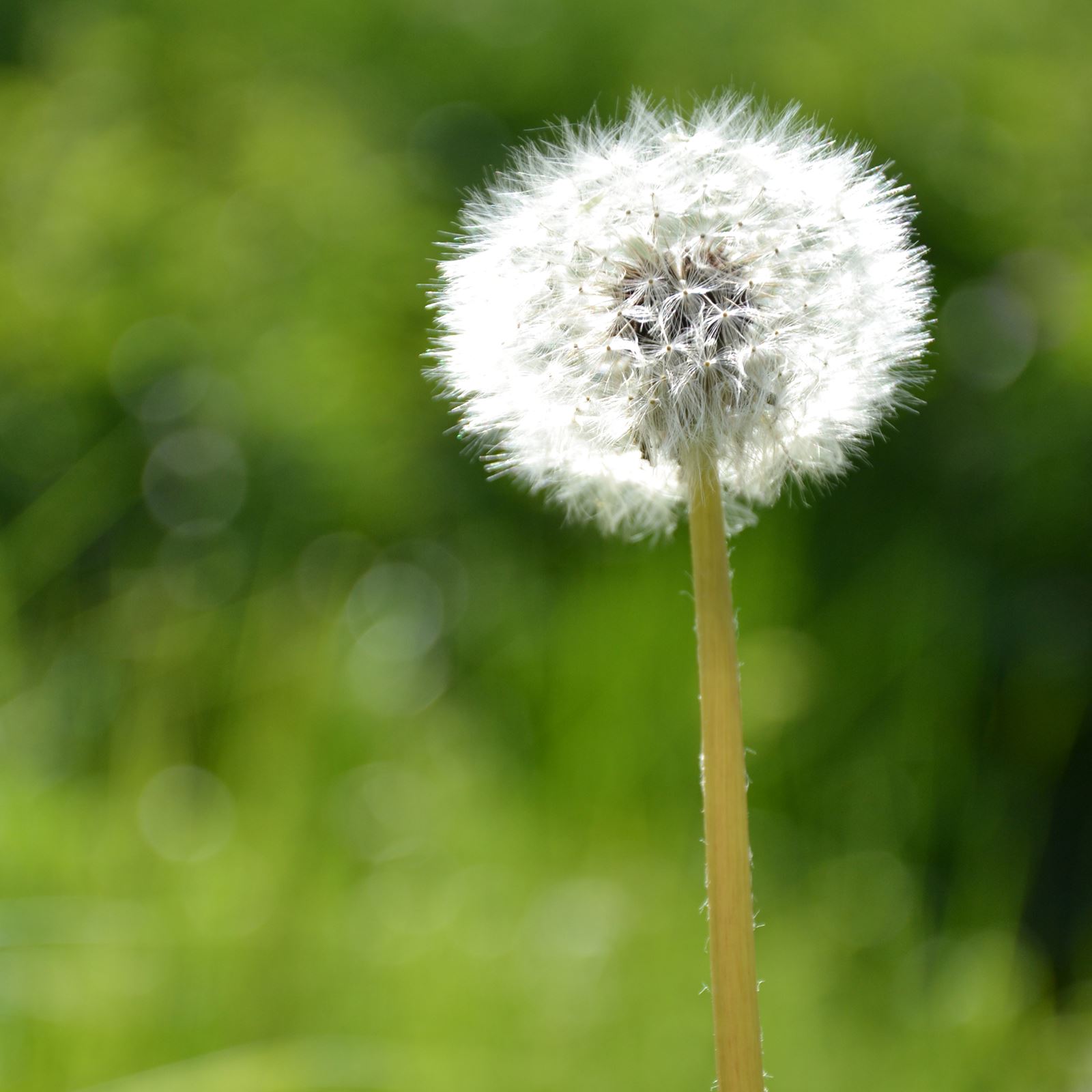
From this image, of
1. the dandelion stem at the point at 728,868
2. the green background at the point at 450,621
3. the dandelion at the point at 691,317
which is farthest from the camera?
the green background at the point at 450,621

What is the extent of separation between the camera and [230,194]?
404 cm

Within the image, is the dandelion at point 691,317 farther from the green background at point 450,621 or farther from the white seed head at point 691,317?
the green background at point 450,621

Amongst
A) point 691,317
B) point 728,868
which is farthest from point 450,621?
point 728,868

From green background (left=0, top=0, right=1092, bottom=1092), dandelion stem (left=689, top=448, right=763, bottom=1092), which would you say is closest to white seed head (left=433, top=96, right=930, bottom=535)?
dandelion stem (left=689, top=448, right=763, bottom=1092)

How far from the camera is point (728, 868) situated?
0.46 m

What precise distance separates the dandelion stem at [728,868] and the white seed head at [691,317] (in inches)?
6.5

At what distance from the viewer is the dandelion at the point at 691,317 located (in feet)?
2.20

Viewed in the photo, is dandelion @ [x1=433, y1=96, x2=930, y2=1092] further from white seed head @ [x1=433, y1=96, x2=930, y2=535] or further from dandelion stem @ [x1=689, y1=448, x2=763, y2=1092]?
dandelion stem @ [x1=689, y1=448, x2=763, y2=1092]

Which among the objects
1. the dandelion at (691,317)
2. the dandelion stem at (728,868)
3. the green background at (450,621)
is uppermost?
the green background at (450,621)

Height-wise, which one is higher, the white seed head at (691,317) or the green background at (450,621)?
the green background at (450,621)

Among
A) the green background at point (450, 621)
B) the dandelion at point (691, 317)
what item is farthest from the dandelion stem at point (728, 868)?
the green background at point (450, 621)

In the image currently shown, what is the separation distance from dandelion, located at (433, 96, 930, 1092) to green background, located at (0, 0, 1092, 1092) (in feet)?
3.33

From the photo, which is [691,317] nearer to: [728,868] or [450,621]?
[728,868]

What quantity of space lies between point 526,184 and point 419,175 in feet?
10.1
